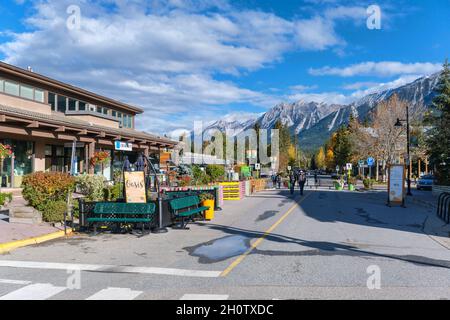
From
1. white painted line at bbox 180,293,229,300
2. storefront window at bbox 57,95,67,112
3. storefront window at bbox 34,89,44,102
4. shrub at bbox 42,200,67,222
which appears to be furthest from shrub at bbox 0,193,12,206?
white painted line at bbox 180,293,229,300

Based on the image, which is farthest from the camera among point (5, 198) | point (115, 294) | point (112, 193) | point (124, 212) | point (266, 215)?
point (5, 198)

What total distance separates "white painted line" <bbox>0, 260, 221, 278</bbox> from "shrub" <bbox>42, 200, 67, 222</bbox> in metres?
4.40

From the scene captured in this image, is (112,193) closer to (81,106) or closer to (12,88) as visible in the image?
(12,88)

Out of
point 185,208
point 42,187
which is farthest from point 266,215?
point 42,187

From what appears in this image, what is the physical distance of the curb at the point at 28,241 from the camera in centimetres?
1048

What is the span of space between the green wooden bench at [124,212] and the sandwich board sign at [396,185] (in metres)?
15.5

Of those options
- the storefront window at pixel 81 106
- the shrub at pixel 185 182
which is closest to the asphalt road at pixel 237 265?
the shrub at pixel 185 182

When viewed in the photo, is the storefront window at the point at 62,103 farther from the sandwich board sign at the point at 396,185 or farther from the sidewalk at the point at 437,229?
the sidewalk at the point at 437,229

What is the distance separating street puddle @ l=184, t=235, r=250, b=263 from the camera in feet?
30.9

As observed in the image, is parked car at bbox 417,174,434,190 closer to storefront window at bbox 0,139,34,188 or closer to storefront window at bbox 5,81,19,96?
storefront window at bbox 0,139,34,188

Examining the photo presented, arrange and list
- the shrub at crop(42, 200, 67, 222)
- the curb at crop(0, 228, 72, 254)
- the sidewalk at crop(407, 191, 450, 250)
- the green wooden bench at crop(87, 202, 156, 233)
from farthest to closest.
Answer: the shrub at crop(42, 200, 67, 222)
the green wooden bench at crop(87, 202, 156, 233)
the sidewalk at crop(407, 191, 450, 250)
the curb at crop(0, 228, 72, 254)

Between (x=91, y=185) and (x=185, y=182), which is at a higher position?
(x=91, y=185)

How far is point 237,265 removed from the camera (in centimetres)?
853

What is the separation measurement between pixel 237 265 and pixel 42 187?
7.88 metres
